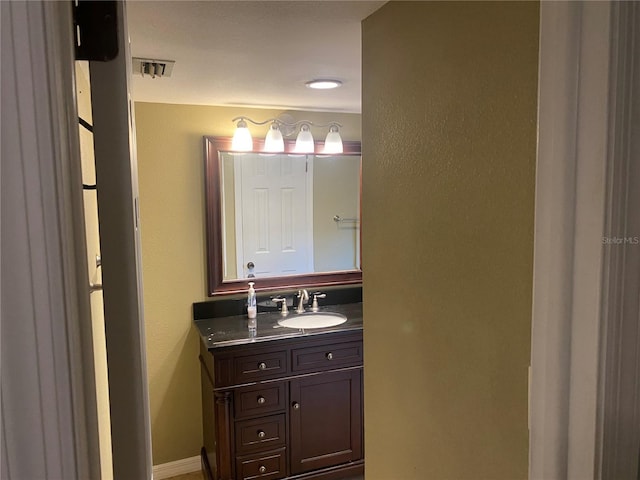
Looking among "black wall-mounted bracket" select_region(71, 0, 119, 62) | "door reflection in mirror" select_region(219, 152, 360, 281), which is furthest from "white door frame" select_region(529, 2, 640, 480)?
"door reflection in mirror" select_region(219, 152, 360, 281)

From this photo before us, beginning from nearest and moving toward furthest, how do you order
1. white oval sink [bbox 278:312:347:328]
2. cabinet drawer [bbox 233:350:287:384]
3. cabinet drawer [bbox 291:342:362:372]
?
cabinet drawer [bbox 233:350:287:384] → cabinet drawer [bbox 291:342:362:372] → white oval sink [bbox 278:312:347:328]

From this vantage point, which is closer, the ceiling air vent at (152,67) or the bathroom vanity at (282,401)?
the ceiling air vent at (152,67)

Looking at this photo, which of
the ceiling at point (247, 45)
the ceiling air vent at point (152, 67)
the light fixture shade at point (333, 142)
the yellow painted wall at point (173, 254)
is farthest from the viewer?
the light fixture shade at point (333, 142)

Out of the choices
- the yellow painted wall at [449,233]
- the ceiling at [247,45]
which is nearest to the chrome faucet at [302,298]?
the ceiling at [247,45]

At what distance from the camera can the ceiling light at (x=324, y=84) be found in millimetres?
2232

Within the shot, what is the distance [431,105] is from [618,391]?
729mm

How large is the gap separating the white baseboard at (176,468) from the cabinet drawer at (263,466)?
0.59 meters

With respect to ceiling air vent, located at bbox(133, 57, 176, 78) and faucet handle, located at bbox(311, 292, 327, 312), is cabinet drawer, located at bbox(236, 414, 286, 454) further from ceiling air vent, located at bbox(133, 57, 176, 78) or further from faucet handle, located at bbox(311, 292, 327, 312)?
ceiling air vent, located at bbox(133, 57, 176, 78)

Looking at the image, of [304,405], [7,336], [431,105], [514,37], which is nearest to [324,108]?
[304,405]

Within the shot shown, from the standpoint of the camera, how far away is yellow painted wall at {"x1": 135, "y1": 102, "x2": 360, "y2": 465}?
2760mm

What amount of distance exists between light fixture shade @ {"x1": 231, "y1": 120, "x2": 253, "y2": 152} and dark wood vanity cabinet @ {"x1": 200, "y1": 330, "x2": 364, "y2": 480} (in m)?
1.16

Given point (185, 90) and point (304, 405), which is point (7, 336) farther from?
point (304, 405)

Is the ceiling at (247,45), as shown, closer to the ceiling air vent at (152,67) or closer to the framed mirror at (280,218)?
the ceiling air vent at (152,67)

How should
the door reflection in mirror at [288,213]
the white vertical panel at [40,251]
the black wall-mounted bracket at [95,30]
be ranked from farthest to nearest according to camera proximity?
the door reflection in mirror at [288,213] < the black wall-mounted bracket at [95,30] < the white vertical panel at [40,251]
